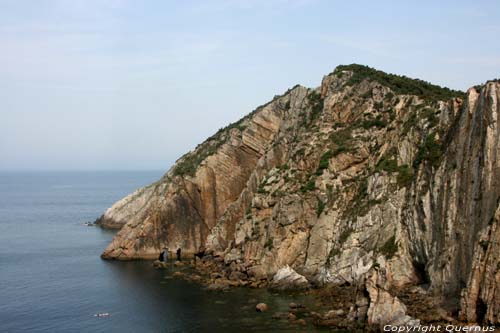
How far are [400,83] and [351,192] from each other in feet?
64.0

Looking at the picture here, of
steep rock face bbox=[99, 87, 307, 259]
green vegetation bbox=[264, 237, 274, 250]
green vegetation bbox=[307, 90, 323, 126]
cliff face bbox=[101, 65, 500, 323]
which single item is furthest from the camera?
steep rock face bbox=[99, 87, 307, 259]

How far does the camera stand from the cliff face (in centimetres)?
4966

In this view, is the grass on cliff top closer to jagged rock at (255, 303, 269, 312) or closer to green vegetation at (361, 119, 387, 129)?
green vegetation at (361, 119, 387, 129)

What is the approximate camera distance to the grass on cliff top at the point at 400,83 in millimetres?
75169

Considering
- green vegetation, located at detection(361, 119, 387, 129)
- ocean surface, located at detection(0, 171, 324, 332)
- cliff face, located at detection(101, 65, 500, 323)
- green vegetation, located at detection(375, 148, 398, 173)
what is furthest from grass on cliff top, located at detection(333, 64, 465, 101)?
ocean surface, located at detection(0, 171, 324, 332)

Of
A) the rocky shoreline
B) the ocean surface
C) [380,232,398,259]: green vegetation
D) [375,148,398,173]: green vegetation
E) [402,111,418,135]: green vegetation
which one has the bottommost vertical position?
the ocean surface

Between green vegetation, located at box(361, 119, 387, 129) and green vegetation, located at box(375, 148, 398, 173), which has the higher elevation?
green vegetation, located at box(361, 119, 387, 129)

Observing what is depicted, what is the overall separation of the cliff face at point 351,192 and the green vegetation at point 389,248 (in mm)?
120

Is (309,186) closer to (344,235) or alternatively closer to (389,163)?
(344,235)

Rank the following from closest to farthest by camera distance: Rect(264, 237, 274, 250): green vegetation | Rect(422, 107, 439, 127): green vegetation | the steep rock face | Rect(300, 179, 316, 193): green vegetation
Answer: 1. Rect(422, 107, 439, 127): green vegetation
2. Rect(264, 237, 274, 250): green vegetation
3. Rect(300, 179, 316, 193): green vegetation
4. the steep rock face

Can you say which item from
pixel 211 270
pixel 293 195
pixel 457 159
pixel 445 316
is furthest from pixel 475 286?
pixel 211 270

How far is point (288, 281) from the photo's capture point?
64.3 metres

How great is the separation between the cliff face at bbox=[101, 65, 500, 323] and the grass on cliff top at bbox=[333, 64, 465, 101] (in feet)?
0.92

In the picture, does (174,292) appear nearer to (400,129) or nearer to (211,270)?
(211,270)
